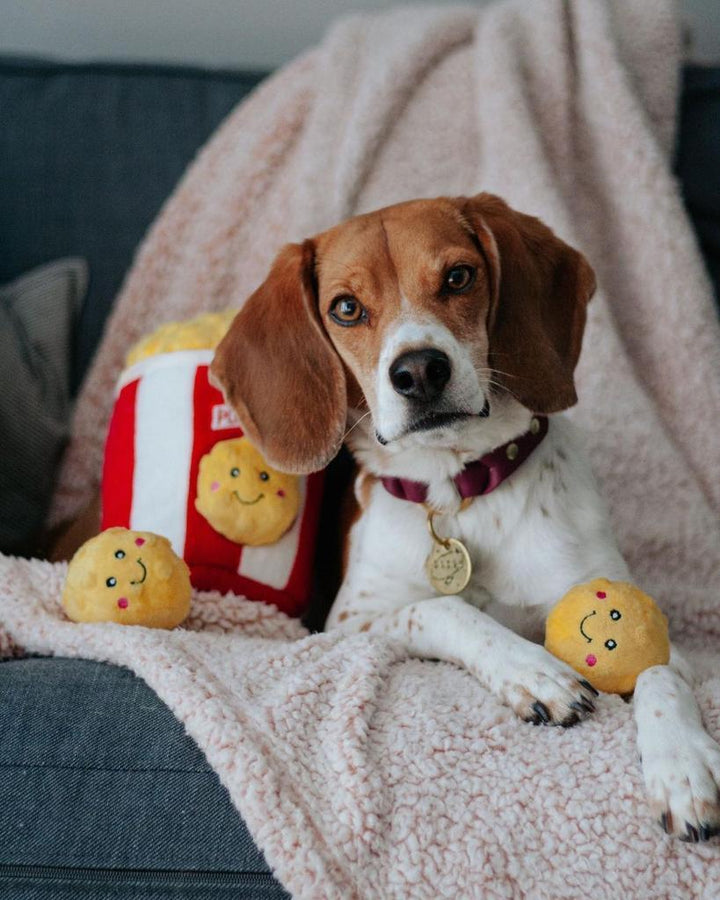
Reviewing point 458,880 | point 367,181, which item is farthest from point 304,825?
point 367,181

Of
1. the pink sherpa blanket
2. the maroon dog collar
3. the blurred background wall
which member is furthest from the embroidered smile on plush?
the blurred background wall

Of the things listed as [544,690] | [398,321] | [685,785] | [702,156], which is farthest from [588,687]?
[702,156]

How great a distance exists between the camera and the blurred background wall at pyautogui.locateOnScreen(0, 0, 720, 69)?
10.3 ft

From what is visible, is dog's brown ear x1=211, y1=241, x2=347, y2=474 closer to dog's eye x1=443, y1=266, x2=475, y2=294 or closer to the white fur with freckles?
the white fur with freckles

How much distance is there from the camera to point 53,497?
2549 mm

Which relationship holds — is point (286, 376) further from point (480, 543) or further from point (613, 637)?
point (613, 637)

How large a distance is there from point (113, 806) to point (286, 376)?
2.75 feet

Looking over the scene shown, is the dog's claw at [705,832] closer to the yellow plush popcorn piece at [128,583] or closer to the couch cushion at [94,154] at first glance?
the yellow plush popcorn piece at [128,583]

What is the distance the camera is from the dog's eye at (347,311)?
1774mm

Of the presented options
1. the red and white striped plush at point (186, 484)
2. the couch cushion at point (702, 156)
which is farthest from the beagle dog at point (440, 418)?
the couch cushion at point (702, 156)

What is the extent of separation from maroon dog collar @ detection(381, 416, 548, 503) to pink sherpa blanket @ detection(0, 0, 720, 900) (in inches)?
13.9

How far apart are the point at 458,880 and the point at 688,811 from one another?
29cm

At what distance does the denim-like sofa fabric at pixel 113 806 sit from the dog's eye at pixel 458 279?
0.87 m

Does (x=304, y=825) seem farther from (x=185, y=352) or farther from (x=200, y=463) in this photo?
(x=185, y=352)
